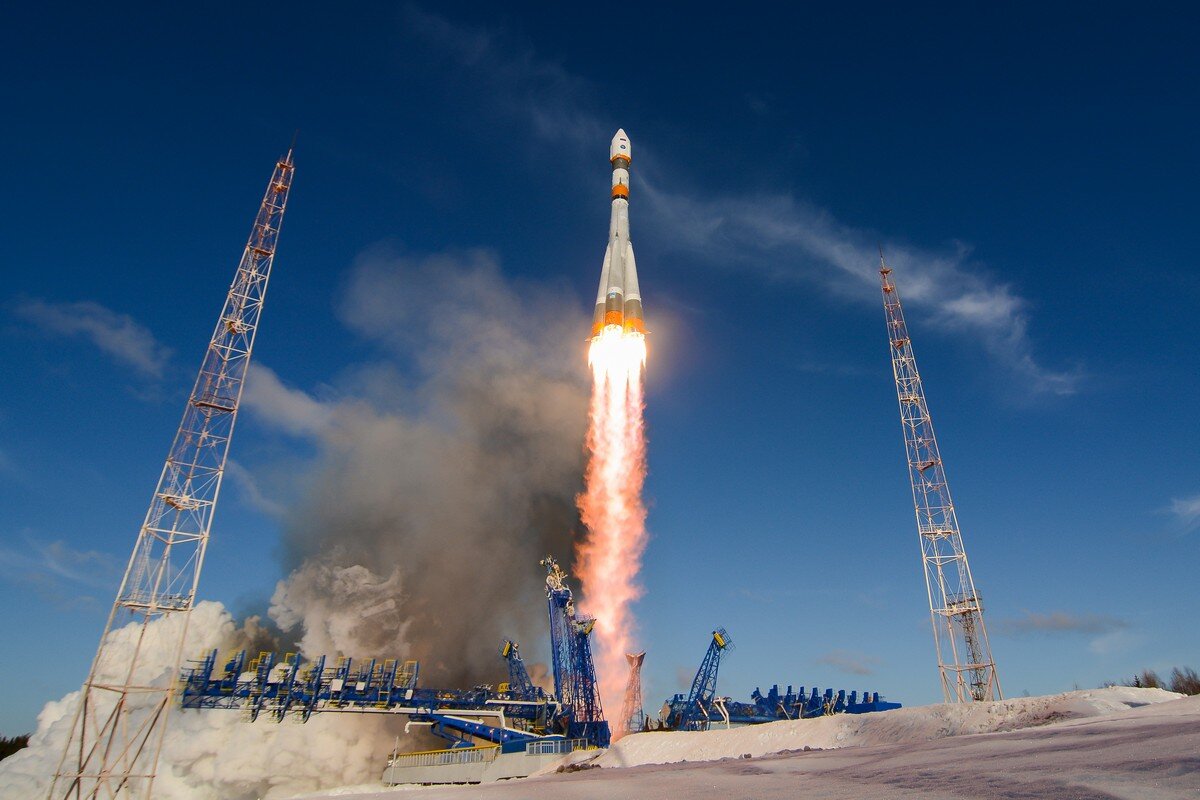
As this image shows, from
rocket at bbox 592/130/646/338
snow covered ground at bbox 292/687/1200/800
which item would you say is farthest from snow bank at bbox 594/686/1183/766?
rocket at bbox 592/130/646/338

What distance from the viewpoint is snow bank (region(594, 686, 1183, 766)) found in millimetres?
38500

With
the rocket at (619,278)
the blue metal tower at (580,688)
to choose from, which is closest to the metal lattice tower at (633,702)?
the blue metal tower at (580,688)

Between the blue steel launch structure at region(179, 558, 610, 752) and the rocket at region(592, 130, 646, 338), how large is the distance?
31.9 m

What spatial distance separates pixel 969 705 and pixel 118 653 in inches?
3913

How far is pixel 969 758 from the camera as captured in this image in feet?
86.4

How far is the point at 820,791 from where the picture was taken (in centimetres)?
2294

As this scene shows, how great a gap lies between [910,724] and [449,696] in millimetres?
53421

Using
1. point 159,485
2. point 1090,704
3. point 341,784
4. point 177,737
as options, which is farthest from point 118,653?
point 1090,704

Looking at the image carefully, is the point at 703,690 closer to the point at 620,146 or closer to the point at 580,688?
the point at 580,688

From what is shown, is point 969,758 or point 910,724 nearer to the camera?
point 969,758

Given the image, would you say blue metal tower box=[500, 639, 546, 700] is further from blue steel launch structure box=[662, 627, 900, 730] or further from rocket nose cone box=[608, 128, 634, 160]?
rocket nose cone box=[608, 128, 634, 160]

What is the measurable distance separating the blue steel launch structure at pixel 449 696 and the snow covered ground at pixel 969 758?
28.4m

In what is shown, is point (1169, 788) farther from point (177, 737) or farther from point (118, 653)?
point (118, 653)

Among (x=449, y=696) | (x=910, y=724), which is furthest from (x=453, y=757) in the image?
(x=910, y=724)
